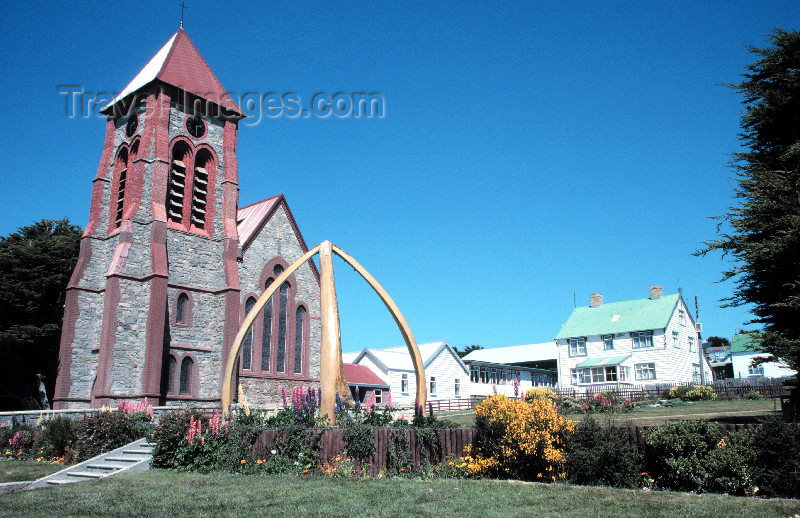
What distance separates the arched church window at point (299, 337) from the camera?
3534 cm

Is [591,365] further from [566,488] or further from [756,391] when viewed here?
[566,488]

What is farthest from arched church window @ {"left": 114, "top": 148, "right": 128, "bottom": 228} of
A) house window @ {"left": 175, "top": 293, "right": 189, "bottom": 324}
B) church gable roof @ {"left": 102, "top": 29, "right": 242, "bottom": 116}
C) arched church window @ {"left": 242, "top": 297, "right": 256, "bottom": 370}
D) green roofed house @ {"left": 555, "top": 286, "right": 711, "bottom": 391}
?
green roofed house @ {"left": 555, "top": 286, "right": 711, "bottom": 391}

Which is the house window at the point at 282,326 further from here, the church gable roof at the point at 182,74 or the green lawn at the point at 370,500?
the green lawn at the point at 370,500

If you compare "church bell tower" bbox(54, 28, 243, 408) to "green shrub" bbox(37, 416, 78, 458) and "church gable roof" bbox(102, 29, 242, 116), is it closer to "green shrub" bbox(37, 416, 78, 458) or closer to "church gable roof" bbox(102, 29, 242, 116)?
"church gable roof" bbox(102, 29, 242, 116)

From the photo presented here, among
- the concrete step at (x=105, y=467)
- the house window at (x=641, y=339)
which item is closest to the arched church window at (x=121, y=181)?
the concrete step at (x=105, y=467)

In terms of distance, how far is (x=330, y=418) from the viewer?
52.4 feet

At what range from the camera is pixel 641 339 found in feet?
186

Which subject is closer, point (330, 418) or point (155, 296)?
point (330, 418)

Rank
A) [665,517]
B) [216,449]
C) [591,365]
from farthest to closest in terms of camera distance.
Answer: [591,365]
[216,449]
[665,517]

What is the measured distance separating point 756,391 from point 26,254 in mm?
47569

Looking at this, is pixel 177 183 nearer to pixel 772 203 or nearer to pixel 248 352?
pixel 248 352

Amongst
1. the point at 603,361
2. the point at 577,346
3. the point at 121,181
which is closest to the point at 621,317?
the point at 577,346

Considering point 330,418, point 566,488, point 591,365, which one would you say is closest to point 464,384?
point 591,365

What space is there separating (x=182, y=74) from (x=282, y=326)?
15.7 meters
